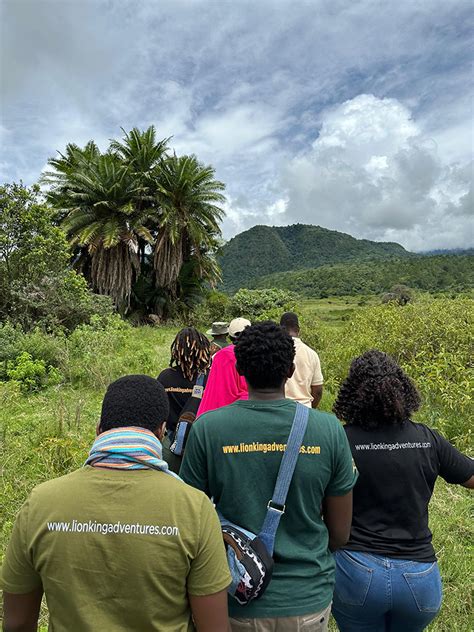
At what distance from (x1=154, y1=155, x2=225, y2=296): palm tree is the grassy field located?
1178 cm

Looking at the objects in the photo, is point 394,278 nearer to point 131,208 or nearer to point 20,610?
point 131,208

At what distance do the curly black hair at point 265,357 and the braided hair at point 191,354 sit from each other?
1460 mm

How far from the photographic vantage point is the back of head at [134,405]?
145cm

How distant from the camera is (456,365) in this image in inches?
259

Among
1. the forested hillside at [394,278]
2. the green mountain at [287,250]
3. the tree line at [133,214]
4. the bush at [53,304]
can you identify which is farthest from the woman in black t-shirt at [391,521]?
the green mountain at [287,250]

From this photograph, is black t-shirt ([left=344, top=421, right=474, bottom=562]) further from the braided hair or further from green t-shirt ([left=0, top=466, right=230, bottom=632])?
the braided hair

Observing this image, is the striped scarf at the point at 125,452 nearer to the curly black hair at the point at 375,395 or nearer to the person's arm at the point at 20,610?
the person's arm at the point at 20,610

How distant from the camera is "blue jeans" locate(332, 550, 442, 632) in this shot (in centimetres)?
183

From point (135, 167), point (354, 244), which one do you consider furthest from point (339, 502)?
point (354, 244)

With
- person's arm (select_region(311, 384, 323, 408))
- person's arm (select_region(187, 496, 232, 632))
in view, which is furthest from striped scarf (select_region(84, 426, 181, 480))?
person's arm (select_region(311, 384, 323, 408))

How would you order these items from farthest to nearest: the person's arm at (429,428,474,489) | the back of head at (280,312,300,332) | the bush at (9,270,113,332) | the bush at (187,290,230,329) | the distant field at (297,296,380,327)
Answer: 1. the bush at (187,290,230,329)
2. the distant field at (297,296,380,327)
3. the bush at (9,270,113,332)
4. the back of head at (280,312,300,332)
5. the person's arm at (429,428,474,489)

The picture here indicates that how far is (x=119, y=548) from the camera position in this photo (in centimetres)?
127

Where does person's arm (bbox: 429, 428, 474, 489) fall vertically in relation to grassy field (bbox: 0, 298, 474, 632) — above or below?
above

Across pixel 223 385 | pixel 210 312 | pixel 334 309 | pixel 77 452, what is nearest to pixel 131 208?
pixel 210 312
